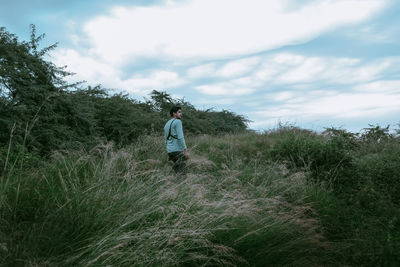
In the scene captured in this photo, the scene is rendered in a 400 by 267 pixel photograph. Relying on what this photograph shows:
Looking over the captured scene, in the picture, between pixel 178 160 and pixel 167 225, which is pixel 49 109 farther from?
pixel 167 225

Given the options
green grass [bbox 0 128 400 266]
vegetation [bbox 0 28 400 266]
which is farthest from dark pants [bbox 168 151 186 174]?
green grass [bbox 0 128 400 266]

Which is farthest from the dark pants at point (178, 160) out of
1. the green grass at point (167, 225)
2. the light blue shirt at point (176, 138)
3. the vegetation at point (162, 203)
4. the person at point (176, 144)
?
the green grass at point (167, 225)

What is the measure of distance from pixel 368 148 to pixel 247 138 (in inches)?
175

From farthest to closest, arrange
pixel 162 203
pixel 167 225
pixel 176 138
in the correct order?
pixel 176 138 < pixel 162 203 < pixel 167 225

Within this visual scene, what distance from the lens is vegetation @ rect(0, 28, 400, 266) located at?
11.4 feet

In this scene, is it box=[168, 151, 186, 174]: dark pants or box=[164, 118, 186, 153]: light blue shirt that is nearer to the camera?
box=[168, 151, 186, 174]: dark pants

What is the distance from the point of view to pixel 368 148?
1299 cm

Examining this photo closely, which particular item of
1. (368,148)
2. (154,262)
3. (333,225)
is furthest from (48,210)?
(368,148)

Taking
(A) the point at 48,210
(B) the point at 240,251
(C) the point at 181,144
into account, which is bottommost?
(B) the point at 240,251

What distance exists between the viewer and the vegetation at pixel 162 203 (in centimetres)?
348

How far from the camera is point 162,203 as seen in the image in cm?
453

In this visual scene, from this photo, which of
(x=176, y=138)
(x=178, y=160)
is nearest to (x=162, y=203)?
(x=178, y=160)

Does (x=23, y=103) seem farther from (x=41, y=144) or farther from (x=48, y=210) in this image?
(x=48, y=210)

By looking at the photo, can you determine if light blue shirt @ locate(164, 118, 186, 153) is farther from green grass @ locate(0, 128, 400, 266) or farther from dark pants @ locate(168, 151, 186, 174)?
green grass @ locate(0, 128, 400, 266)
